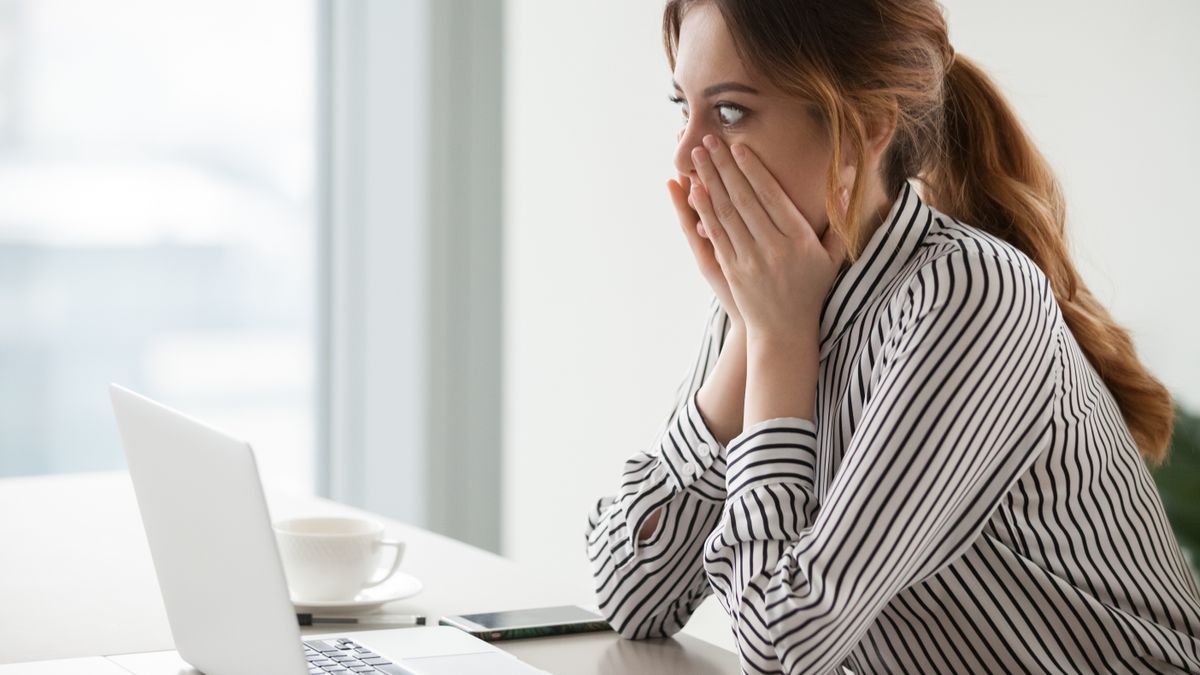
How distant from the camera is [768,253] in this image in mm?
1202

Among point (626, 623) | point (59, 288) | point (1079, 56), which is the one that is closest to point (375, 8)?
point (59, 288)

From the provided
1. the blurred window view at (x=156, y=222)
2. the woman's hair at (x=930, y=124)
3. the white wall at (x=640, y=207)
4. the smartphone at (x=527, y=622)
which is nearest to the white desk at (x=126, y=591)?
the smartphone at (x=527, y=622)

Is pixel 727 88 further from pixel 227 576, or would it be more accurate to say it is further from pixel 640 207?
pixel 640 207

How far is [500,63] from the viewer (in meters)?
3.53

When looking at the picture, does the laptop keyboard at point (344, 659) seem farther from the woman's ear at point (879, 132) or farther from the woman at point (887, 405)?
the woman's ear at point (879, 132)

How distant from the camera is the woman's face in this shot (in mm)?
1173

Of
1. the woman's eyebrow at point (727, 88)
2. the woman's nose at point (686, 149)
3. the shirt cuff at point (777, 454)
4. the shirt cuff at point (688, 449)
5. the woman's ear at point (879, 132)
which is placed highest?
the woman's eyebrow at point (727, 88)

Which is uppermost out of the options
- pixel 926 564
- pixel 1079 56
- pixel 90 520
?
pixel 1079 56

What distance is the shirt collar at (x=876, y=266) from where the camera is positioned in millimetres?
1193

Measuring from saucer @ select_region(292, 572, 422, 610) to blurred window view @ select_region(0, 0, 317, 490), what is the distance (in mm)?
2077

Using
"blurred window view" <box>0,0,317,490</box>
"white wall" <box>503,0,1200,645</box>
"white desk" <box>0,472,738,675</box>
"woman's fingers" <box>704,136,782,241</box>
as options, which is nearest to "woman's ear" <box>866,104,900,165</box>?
"woman's fingers" <box>704,136,782,241</box>

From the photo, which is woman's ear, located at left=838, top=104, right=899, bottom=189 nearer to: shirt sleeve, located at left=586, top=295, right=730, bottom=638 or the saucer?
shirt sleeve, located at left=586, top=295, right=730, bottom=638

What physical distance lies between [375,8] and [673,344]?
4.04 feet

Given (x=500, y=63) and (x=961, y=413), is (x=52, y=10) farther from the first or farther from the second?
(x=961, y=413)
